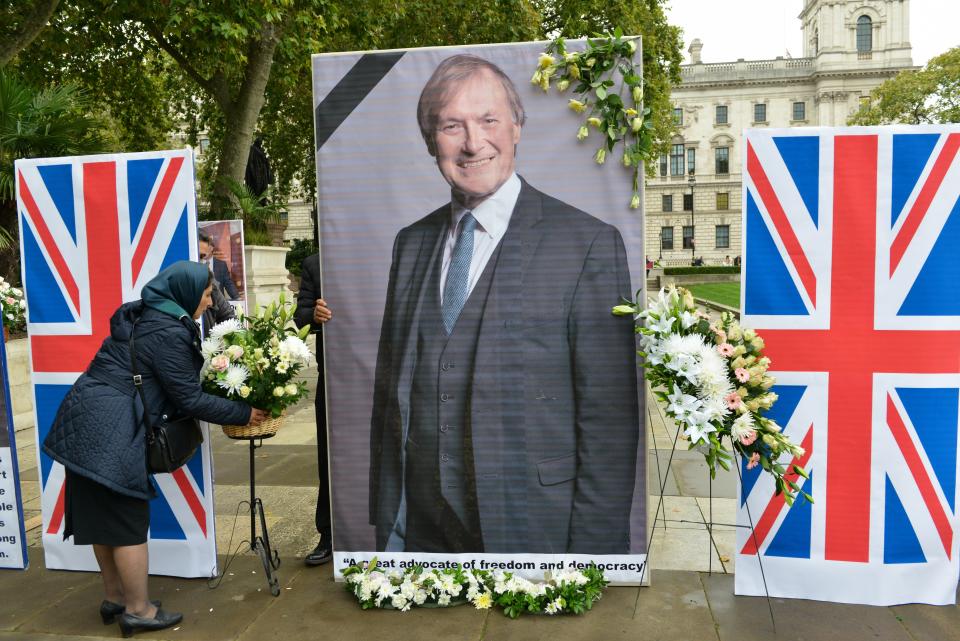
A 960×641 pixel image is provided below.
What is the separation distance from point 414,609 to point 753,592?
1766 millimetres

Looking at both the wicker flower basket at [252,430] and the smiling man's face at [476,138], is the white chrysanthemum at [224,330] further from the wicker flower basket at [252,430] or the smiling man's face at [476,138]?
the smiling man's face at [476,138]

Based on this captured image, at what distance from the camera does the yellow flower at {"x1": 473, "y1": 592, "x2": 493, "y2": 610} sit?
3715mm

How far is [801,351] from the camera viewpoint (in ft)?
12.1

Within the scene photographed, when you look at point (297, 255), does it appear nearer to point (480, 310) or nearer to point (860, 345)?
point (480, 310)

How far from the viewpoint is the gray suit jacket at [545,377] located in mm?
3719

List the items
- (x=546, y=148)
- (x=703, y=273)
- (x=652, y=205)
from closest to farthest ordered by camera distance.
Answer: (x=546, y=148) < (x=703, y=273) < (x=652, y=205)

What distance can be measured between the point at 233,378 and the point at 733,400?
2.40m

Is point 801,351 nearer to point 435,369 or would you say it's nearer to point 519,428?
point 519,428

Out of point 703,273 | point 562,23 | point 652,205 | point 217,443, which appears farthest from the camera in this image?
point 652,205

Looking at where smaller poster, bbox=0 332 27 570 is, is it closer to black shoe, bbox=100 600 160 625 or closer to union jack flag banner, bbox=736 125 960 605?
black shoe, bbox=100 600 160 625

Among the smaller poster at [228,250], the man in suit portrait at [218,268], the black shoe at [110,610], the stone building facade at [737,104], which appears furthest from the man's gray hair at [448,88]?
the stone building facade at [737,104]

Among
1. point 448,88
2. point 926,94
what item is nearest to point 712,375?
point 448,88

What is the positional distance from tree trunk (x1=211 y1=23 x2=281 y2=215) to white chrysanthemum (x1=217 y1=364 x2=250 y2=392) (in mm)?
12148

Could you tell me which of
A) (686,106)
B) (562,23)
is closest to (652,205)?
(686,106)
